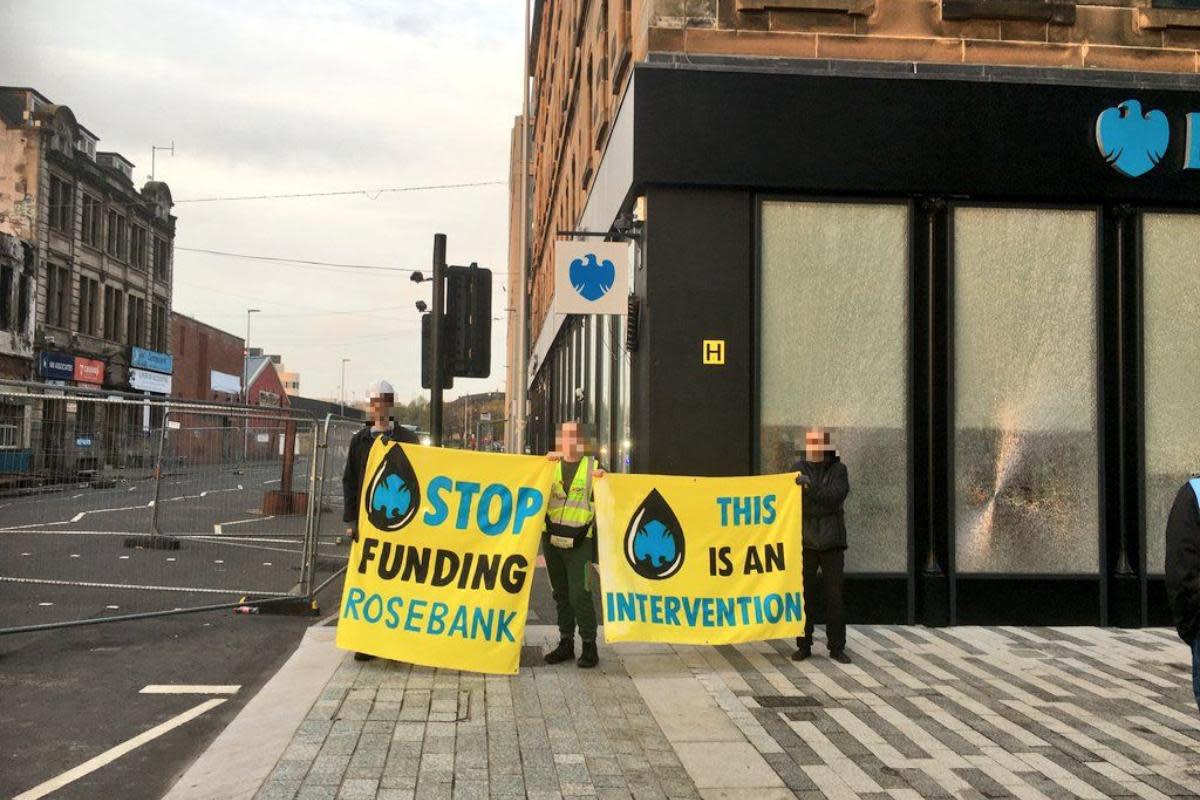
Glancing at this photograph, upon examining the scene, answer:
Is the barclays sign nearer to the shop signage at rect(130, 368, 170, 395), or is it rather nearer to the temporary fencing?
the temporary fencing

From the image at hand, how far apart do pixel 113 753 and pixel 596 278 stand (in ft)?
19.2

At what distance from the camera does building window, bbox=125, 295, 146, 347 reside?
169ft

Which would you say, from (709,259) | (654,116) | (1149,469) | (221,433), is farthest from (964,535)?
(221,433)

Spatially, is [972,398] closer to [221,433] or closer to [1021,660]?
[1021,660]

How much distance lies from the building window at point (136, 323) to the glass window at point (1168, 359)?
50.7m

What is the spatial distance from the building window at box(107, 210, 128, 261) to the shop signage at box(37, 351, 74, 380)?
329 inches

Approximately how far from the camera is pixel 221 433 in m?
9.73

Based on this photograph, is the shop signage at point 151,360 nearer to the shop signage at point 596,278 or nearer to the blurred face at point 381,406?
the shop signage at point 596,278

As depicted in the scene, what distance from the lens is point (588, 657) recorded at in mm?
7145

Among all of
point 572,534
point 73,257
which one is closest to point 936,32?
point 572,534

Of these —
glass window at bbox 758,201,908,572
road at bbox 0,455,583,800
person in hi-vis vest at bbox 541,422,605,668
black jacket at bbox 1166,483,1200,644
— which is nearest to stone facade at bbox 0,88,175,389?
road at bbox 0,455,583,800

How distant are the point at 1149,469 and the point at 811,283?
11.7 feet

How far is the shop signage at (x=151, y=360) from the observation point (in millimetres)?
50541

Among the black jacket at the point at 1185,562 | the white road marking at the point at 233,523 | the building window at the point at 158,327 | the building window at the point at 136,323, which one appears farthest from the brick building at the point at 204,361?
the black jacket at the point at 1185,562
